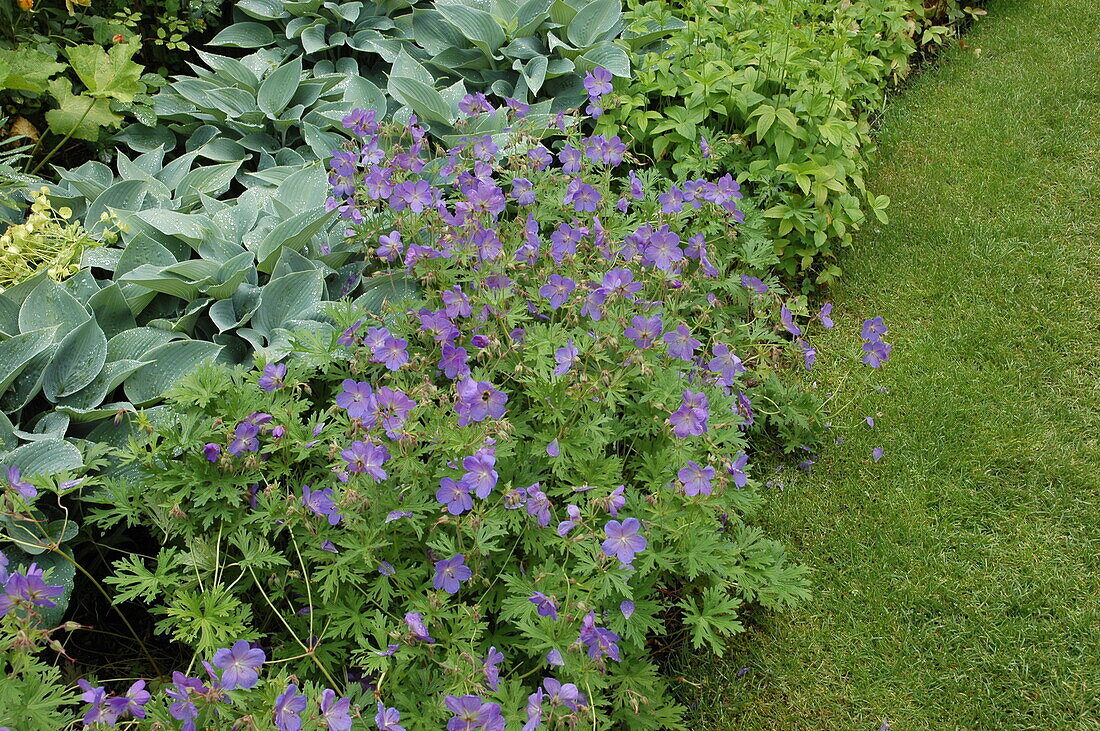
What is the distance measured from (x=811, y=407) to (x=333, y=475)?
1.50 m

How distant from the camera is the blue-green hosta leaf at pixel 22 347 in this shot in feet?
6.82

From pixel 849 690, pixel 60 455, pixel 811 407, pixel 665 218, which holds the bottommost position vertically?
pixel 849 690

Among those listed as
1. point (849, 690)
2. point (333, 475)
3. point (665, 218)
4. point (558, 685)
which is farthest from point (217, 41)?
→ point (849, 690)

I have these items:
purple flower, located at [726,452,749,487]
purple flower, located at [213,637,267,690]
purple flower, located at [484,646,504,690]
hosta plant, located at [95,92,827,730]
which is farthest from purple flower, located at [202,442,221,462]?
purple flower, located at [726,452,749,487]

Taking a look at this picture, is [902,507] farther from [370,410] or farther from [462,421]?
[370,410]

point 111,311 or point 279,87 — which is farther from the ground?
point 279,87

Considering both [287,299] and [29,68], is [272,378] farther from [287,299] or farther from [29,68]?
[29,68]

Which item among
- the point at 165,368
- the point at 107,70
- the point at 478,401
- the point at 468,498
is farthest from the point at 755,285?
the point at 107,70

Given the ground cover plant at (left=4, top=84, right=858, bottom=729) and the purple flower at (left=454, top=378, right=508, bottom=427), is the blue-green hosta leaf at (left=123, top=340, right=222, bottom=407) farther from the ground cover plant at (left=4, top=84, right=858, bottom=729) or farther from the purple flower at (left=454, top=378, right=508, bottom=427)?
the purple flower at (left=454, top=378, right=508, bottom=427)

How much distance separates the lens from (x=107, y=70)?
9.37 feet

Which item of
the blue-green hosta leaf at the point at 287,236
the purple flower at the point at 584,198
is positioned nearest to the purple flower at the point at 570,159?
the purple flower at the point at 584,198

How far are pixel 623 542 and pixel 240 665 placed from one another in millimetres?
705

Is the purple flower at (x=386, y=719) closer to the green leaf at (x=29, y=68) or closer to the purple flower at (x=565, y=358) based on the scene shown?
the purple flower at (x=565, y=358)

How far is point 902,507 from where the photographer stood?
2387 mm
